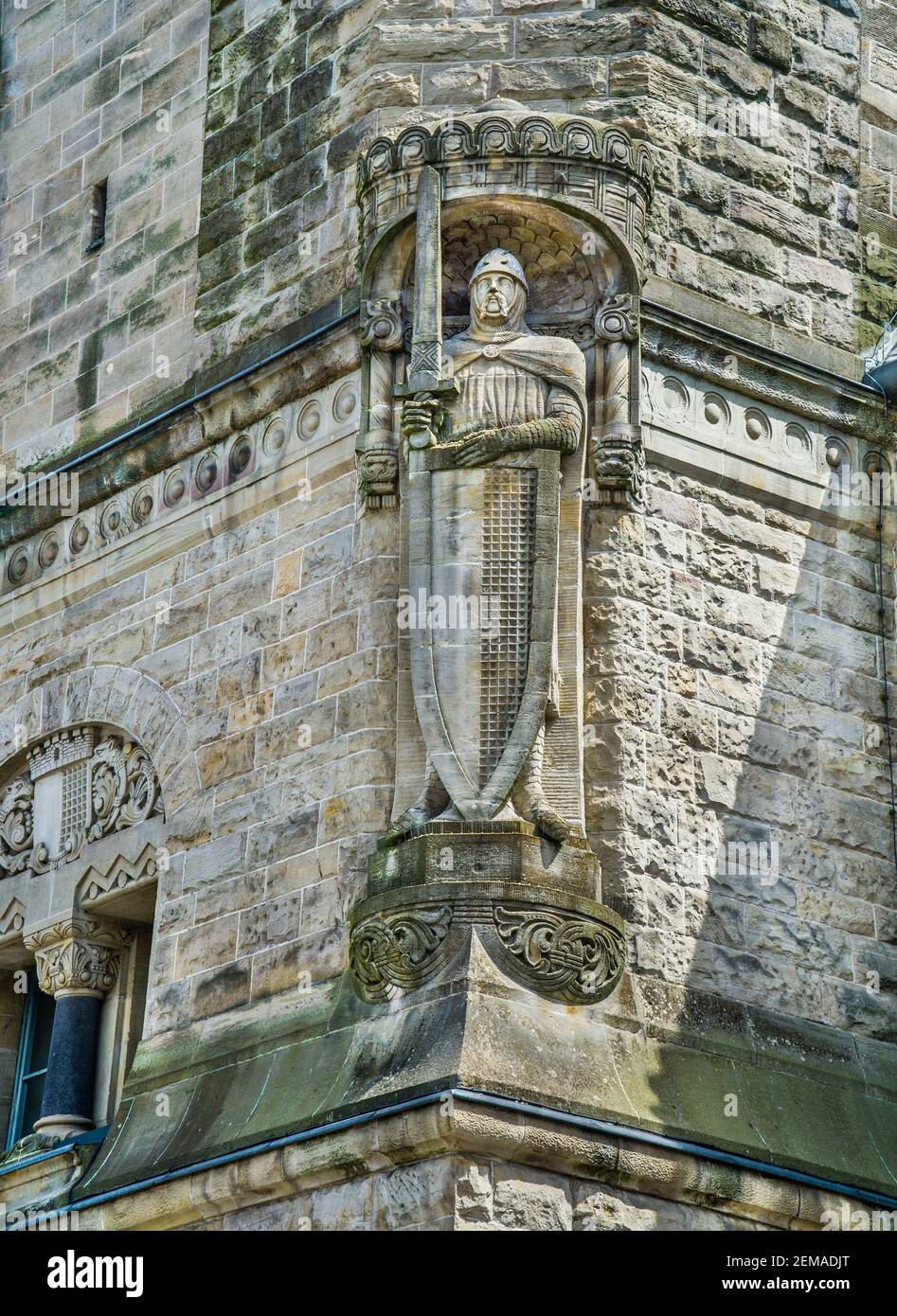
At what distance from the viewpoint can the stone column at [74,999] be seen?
14.8m

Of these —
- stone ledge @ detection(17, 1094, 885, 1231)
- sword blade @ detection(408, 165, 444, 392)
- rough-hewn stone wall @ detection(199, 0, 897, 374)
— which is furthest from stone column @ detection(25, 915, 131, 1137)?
sword blade @ detection(408, 165, 444, 392)

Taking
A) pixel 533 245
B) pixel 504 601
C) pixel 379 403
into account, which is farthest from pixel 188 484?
pixel 504 601

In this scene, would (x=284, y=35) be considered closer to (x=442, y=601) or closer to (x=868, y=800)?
(x=442, y=601)

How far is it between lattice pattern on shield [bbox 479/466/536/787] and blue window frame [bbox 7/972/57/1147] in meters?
4.19

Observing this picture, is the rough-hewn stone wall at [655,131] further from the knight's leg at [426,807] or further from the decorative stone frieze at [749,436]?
the knight's leg at [426,807]

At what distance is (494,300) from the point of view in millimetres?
13359

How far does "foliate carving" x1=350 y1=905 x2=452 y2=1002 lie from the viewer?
39.8ft

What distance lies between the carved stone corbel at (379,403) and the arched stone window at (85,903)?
91.3 inches

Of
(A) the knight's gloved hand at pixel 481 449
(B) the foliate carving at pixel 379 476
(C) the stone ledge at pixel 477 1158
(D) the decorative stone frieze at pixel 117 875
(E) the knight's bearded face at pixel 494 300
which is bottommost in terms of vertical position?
(C) the stone ledge at pixel 477 1158

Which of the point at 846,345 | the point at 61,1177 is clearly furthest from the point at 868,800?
the point at 61,1177

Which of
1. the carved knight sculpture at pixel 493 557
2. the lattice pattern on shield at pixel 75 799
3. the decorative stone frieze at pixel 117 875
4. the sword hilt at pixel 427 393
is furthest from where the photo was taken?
the lattice pattern on shield at pixel 75 799

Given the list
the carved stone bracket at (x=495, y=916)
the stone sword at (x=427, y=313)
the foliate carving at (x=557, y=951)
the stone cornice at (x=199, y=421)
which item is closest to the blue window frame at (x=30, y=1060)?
the stone cornice at (x=199, y=421)

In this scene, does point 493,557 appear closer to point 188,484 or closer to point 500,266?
point 500,266

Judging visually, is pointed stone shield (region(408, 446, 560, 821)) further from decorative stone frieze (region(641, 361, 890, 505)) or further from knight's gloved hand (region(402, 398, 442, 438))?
decorative stone frieze (region(641, 361, 890, 505))
